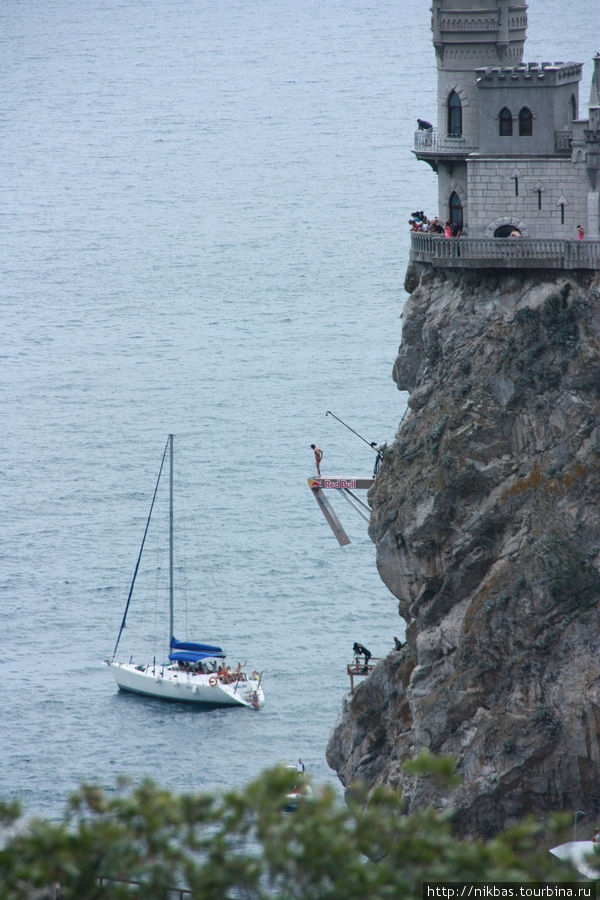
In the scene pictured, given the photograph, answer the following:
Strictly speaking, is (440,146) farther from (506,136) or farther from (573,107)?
(573,107)

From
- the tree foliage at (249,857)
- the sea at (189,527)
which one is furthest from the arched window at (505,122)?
the tree foliage at (249,857)

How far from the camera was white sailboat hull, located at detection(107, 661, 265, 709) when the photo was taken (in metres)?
104

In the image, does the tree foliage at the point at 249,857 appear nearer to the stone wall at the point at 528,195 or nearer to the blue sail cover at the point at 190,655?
the stone wall at the point at 528,195

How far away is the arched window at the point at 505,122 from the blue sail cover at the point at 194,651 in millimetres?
43465

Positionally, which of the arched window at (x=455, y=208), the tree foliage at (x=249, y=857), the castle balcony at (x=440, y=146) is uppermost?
the castle balcony at (x=440, y=146)

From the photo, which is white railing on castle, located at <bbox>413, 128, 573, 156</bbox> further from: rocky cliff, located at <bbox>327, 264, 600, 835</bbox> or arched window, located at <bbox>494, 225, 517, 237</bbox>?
rocky cliff, located at <bbox>327, 264, 600, 835</bbox>

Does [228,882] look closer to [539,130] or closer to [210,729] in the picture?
[539,130]

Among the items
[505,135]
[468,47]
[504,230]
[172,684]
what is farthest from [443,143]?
[172,684]

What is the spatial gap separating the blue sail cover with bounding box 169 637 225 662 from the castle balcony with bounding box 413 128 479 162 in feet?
132

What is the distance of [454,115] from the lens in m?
72.8

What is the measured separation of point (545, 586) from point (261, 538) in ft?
200

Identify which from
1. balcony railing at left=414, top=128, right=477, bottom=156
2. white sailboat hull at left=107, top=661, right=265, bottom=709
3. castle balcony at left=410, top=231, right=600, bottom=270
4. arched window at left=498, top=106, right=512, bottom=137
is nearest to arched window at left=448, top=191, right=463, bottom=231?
balcony railing at left=414, top=128, right=477, bottom=156

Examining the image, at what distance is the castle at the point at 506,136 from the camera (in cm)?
6919

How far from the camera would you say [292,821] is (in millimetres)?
36719
